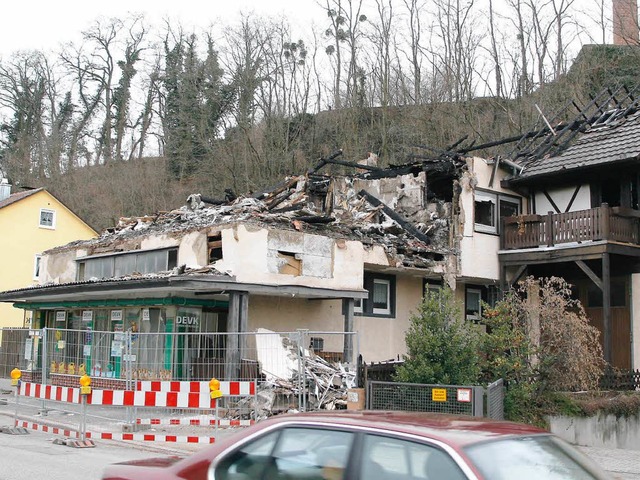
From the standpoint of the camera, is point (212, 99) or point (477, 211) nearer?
point (477, 211)

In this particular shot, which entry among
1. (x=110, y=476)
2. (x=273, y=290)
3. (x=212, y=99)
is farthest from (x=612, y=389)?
(x=212, y=99)

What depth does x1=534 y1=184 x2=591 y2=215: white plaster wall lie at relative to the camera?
77.2ft

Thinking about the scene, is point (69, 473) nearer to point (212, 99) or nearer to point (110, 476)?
point (110, 476)

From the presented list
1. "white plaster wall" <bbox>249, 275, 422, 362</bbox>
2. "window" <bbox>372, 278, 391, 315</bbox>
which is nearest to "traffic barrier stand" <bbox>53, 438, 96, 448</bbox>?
"white plaster wall" <bbox>249, 275, 422, 362</bbox>

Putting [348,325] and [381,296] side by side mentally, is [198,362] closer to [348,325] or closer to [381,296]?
[348,325]

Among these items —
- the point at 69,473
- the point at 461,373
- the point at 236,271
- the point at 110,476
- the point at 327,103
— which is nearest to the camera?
the point at 110,476

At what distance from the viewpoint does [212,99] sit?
156ft

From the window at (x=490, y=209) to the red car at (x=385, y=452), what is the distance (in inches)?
778

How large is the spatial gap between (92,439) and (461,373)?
7246mm

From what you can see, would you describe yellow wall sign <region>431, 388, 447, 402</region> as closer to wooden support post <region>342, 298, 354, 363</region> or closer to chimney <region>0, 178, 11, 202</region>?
wooden support post <region>342, 298, 354, 363</region>

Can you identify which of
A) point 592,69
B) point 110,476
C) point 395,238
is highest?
point 592,69

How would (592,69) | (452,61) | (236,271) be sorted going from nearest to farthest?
(236,271) < (592,69) < (452,61)

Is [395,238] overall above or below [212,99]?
below

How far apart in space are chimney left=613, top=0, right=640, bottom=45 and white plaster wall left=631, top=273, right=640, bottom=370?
1887 cm
